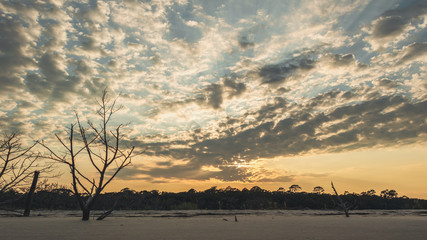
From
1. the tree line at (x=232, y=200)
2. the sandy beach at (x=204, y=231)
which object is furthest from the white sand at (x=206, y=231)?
the tree line at (x=232, y=200)

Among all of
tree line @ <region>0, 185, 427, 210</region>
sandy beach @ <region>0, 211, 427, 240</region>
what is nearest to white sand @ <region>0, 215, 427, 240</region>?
sandy beach @ <region>0, 211, 427, 240</region>

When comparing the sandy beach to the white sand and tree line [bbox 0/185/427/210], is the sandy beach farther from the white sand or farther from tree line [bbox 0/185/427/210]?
tree line [bbox 0/185/427/210]

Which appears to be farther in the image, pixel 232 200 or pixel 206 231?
pixel 232 200

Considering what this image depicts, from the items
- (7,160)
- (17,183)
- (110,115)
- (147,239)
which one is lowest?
(147,239)

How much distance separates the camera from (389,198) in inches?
2149

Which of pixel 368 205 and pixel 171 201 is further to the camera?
pixel 368 205

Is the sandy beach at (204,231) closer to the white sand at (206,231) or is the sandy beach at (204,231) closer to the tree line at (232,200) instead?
the white sand at (206,231)

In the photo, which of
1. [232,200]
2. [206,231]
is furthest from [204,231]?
[232,200]

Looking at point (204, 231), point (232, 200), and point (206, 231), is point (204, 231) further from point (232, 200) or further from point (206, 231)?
point (232, 200)

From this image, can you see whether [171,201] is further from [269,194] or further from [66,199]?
[269,194]

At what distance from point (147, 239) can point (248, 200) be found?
44.1m

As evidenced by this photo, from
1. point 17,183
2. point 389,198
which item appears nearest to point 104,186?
point 17,183

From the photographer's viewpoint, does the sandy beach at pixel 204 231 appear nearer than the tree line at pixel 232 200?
Yes

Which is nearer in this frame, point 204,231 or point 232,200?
point 204,231
